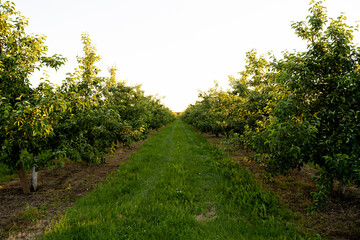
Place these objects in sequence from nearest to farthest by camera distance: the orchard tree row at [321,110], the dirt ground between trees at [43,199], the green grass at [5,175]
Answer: the orchard tree row at [321,110] < the dirt ground between trees at [43,199] < the green grass at [5,175]

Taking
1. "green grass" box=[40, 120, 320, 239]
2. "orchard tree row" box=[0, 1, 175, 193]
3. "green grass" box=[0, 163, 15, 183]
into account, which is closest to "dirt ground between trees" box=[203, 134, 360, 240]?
"green grass" box=[40, 120, 320, 239]

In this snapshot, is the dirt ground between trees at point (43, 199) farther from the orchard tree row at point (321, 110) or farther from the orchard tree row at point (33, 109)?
the orchard tree row at point (321, 110)

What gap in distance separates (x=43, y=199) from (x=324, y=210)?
32.1 feet

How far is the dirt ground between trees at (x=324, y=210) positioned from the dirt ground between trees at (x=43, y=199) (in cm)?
751

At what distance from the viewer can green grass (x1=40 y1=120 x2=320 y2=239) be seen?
477 centimetres

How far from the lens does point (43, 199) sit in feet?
22.2

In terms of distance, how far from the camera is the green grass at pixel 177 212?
4773 millimetres

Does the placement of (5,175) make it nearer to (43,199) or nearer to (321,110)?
(43,199)

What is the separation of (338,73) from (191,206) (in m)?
6.02

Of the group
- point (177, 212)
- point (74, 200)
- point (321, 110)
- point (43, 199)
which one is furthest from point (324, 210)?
point (43, 199)

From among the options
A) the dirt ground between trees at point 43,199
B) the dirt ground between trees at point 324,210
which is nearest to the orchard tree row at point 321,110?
the dirt ground between trees at point 324,210

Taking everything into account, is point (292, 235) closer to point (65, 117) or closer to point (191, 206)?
point (191, 206)

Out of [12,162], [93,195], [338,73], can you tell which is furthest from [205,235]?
[12,162]

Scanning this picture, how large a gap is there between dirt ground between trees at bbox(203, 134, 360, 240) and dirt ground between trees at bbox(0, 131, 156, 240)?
751 centimetres
